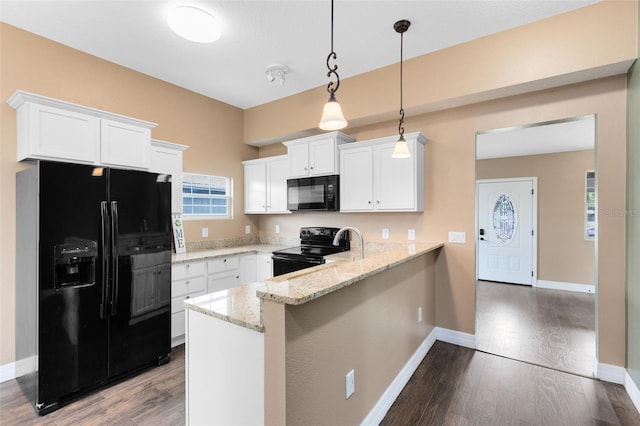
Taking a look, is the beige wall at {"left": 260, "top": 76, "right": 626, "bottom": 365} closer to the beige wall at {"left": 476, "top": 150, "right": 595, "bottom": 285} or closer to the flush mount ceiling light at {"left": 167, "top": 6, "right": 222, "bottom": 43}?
the flush mount ceiling light at {"left": 167, "top": 6, "right": 222, "bottom": 43}

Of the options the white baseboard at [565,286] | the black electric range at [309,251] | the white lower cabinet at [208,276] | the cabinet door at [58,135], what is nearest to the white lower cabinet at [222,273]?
the white lower cabinet at [208,276]

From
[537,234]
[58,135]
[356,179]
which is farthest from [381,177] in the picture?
[537,234]

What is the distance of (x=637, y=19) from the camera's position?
218 cm

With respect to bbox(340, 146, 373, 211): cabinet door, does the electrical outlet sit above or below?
below

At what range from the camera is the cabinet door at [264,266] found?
12.8 feet

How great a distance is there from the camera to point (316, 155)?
3789 millimetres

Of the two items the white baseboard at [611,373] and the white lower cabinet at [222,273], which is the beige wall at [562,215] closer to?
the white baseboard at [611,373]

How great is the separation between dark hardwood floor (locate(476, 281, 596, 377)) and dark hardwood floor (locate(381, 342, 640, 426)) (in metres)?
0.27

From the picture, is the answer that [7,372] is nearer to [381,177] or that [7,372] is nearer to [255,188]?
[255,188]

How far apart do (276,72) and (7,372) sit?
3721 millimetres

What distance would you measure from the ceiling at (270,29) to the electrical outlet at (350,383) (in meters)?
2.62

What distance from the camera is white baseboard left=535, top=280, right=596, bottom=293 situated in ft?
17.6

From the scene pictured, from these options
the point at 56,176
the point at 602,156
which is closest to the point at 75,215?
the point at 56,176

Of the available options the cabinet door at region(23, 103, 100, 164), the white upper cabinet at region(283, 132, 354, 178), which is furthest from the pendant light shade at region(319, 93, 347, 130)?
the cabinet door at region(23, 103, 100, 164)
